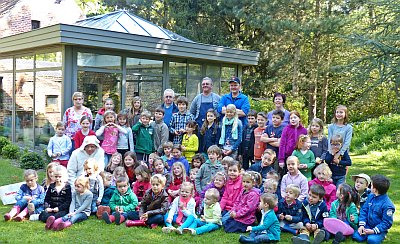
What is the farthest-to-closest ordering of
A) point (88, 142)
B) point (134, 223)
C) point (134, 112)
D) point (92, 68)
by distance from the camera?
point (92, 68) < point (134, 112) < point (88, 142) < point (134, 223)

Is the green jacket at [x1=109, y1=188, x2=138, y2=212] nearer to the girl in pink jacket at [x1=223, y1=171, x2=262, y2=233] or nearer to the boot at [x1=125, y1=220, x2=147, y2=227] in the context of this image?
the boot at [x1=125, y1=220, x2=147, y2=227]

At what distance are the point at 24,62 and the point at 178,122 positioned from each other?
18.6ft

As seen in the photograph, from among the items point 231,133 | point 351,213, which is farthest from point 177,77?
point 351,213

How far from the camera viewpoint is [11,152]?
9930 millimetres

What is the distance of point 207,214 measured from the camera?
17.2 ft

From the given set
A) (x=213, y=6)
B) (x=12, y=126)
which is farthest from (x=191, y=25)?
(x=12, y=126)

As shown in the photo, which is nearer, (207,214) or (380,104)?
(207,214)

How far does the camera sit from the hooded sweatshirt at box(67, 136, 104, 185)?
5.93 m

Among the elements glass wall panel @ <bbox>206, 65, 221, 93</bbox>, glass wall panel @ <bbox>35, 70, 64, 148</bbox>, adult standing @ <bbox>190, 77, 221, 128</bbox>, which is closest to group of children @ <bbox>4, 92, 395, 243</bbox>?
adult standing @ <bbox>190, 77, 221, 128</bbox>

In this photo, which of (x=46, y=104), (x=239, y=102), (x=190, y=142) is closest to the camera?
(x=190, y=142)

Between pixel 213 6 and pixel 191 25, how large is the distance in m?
1.38

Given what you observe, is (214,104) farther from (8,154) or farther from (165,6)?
(165,6)

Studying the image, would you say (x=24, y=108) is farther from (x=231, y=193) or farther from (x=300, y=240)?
(x=300, y=240)

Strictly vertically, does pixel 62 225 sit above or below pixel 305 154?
below
